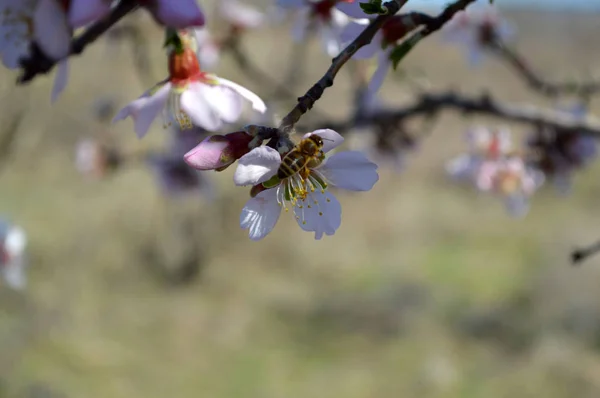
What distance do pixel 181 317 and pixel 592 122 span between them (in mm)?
4733

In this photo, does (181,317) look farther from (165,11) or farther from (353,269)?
(165,11)

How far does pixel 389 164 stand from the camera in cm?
161

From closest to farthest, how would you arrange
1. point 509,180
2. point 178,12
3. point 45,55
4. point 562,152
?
point 178,12 → point 45,55 → point 562,152 → point 509,180

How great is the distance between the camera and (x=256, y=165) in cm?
47

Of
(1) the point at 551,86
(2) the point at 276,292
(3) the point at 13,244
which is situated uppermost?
(3) the point at 13,244

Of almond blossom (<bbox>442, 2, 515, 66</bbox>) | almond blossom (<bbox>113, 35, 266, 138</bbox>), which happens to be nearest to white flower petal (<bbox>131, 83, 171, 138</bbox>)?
almond blossom (<bbox>113, 35, 266, 138</bbox>)

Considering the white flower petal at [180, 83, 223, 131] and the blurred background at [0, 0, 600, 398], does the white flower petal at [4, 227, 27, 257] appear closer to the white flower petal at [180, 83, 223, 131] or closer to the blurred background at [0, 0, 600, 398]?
the blurred background at [0, 0, 600, 398]

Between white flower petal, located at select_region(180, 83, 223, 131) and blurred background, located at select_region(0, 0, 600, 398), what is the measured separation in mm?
1709

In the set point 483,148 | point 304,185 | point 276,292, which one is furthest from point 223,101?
point 276,292

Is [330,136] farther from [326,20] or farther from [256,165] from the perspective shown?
[326,20]

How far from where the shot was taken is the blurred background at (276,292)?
4.44m

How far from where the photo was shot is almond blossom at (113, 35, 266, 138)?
1.94ft

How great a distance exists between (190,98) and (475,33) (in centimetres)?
119

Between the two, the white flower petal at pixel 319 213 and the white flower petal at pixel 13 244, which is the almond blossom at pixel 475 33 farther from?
the white flower petal at pixel 13 244
